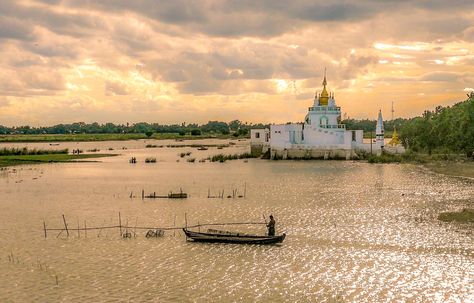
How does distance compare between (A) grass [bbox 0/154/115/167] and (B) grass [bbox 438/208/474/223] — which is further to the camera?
(A) grass [bbox 0/154/115/167]

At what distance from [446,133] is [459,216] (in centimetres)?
5836

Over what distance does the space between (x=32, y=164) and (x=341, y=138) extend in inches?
2071

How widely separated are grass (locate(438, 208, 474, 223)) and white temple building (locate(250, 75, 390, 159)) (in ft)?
184

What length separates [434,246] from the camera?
30.0 m

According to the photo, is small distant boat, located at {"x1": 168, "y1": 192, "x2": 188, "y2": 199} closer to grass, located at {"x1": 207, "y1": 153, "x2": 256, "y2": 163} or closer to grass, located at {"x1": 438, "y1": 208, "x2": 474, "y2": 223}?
grass, located at {"x1": 438, "y1": 208, "x2": 474, "y2": 223}

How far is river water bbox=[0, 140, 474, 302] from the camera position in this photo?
23.0m

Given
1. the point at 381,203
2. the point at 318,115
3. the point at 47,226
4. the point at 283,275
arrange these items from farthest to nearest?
the point at 318,115 → the point at 381,203 → the point at 47,226 → the point at 283,275

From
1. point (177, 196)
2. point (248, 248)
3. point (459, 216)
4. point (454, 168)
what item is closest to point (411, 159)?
point (454, 168)

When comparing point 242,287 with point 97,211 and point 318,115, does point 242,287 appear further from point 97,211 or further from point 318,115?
point 318,115

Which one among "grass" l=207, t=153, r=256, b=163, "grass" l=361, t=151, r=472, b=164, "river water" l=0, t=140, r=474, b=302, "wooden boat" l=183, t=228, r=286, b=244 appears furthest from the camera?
"grass" l=207, t=153, r=256, b=163

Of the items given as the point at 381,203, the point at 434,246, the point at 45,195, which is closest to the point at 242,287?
the point at 434,246

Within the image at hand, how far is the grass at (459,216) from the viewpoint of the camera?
121ft

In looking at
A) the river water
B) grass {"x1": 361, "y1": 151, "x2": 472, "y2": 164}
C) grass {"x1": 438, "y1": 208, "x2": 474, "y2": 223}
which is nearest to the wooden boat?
the river water

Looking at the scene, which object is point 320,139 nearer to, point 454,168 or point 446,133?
point 446,133
